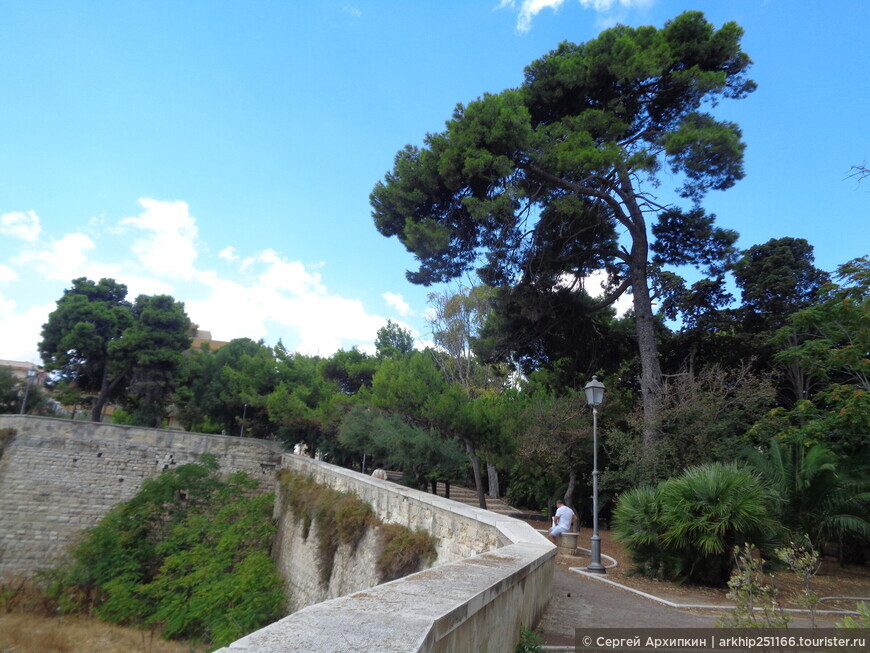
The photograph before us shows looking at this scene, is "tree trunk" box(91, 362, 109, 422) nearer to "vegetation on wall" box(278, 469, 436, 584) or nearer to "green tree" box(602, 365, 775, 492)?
"vegetation on wall" box(278, 469, 436, 584)

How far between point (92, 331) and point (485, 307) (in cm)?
1992

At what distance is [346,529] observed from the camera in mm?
10539

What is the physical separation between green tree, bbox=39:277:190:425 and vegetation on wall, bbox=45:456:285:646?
35.2 feet

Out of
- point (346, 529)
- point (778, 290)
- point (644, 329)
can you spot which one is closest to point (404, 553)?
point (346, 529)

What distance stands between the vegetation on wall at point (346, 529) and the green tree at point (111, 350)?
14059mm

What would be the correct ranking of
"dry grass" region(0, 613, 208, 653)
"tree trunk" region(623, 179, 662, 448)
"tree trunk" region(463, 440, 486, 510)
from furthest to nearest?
"tree trunk" region(463, 440, 486, 510)
"tree trunk" region(623, 179, 662, 448)
"dry grass" region(0, 613, 208, 653)

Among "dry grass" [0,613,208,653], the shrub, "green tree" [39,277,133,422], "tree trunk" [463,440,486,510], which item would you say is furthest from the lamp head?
"green tree" [39,277,133,422]

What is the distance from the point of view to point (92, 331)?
2777cm

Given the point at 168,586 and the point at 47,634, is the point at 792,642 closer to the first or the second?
the point at 168,586

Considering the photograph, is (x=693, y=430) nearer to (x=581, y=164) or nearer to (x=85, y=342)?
(x=581, y=164)

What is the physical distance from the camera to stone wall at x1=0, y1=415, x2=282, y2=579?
18.3 m

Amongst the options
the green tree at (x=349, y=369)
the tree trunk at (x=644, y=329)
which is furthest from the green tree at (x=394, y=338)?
the tree trunk at (x=644, y=329)

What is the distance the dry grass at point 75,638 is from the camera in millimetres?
12508

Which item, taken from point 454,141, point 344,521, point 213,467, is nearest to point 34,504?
point 213,467
